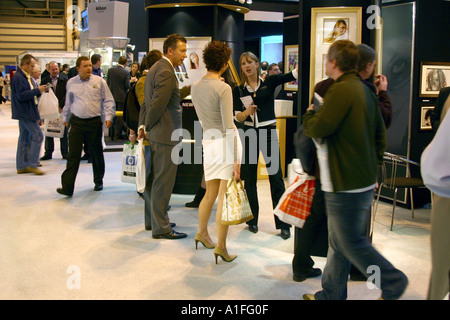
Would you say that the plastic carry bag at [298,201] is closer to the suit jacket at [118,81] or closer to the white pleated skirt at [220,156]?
the white pleated skirt at [220,156]

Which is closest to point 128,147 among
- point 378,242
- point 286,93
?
point 378,242

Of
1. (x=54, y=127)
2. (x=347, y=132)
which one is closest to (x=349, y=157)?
(x=347, y=132)

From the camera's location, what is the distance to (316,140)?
2.66 meters

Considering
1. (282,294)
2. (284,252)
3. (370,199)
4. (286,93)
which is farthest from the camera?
(286,93)

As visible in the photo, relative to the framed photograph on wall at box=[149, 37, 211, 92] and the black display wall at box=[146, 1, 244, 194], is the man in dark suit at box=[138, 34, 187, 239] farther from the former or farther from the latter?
the framed photograph on wall at box=[149, 37, 211, 92]

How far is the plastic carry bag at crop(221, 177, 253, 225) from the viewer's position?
3.62 m

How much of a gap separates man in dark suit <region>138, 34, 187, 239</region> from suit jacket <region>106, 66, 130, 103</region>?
6354 millimetres

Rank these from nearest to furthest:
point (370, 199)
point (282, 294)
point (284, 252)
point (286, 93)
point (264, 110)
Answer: point (370, 199) → point (282, 294) → point (284, 252) → point (264, 110) → point (286, 93)

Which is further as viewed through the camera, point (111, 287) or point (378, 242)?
point (378, 242)

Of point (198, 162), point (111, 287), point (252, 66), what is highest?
point (252, 66)

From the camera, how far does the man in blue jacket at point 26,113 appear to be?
7.05 metres

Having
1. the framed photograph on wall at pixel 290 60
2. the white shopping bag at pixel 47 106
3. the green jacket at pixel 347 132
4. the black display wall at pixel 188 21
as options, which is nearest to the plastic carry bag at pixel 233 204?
the green jacket at pixel 347 132

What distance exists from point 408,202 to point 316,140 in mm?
3344

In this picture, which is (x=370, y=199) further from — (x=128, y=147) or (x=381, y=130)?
(x=128, y=147)
